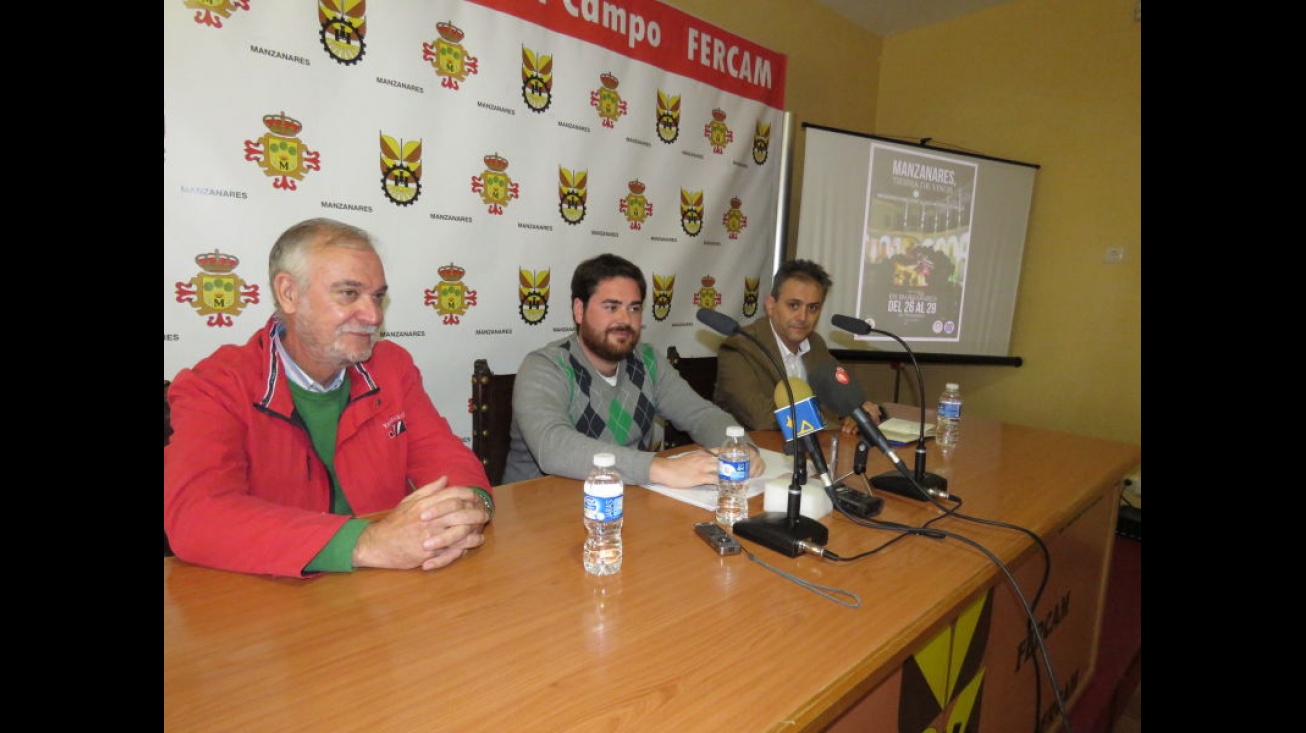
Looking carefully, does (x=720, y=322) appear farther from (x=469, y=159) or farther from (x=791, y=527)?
(x=469, y=159)

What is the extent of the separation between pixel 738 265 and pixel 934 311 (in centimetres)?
137

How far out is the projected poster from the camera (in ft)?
12.1

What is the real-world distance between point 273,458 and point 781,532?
1.10 meters

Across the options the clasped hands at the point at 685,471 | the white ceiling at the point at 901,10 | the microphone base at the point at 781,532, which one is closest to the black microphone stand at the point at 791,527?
the microphone base at the point at 781,532

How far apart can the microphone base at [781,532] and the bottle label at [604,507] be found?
300 mm

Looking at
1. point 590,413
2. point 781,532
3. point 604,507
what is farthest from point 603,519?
point 590,413

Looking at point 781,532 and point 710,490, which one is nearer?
point 781,532

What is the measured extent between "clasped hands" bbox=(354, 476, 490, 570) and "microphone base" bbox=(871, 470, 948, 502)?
1.03m

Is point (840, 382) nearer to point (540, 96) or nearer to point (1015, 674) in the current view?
point (1015, 674)

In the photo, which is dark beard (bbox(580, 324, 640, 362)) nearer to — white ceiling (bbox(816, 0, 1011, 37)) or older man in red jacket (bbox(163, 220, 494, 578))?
older man in red jacket (bbox(163, 220, 494, 578))

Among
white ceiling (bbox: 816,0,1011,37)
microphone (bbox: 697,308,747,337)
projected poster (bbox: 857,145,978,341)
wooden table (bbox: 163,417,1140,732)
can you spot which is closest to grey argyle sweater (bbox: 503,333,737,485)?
wooden table (bbox: 163,417,1140,732)

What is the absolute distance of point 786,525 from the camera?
1237 millimetres

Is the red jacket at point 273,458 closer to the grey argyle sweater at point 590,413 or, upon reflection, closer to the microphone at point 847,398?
the grey argyle sweater at point 590,413

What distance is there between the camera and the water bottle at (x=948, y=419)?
2152 mm
